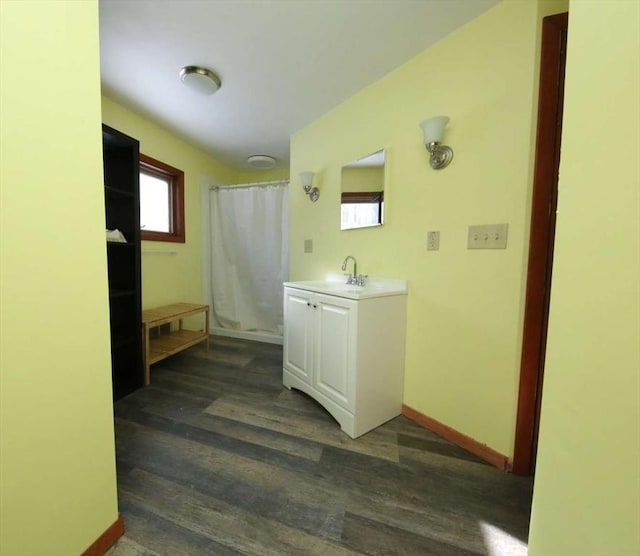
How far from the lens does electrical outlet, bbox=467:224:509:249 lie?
3.87ft

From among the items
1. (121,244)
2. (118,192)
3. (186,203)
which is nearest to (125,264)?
(121,244)

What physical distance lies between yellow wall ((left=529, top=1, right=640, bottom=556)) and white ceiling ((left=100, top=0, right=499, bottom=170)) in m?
1.11

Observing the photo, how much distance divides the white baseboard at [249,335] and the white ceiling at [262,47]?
2.27m

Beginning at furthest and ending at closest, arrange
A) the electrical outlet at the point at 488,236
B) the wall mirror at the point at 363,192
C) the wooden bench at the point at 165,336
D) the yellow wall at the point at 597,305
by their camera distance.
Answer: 1. the wooden bench at the point at 165,336
2. the wall mirror at the point at 363,192
3. the electrical outlet at the point at 488,236
4. the yellow wall at the point at 597,305

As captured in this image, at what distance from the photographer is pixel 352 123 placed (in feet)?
6.22

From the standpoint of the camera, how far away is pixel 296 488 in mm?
1098

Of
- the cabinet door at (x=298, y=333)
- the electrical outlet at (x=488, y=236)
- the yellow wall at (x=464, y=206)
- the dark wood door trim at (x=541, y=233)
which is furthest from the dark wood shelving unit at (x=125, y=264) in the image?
the dark wood door trim at (x=541, y=233)

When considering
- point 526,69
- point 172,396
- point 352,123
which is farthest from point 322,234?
point 172,396

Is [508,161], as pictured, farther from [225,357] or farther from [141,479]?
[225,357]

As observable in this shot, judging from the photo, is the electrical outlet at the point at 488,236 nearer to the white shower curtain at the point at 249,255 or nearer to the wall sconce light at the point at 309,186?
the wall sconce light at the point at 309,186

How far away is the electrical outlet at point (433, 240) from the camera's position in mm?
1421

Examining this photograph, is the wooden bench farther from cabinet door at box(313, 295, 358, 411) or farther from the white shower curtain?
cabinet door at box(313, 295, 358, 411)

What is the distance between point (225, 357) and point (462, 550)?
221 centimetres

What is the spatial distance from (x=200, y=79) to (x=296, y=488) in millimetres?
2417
